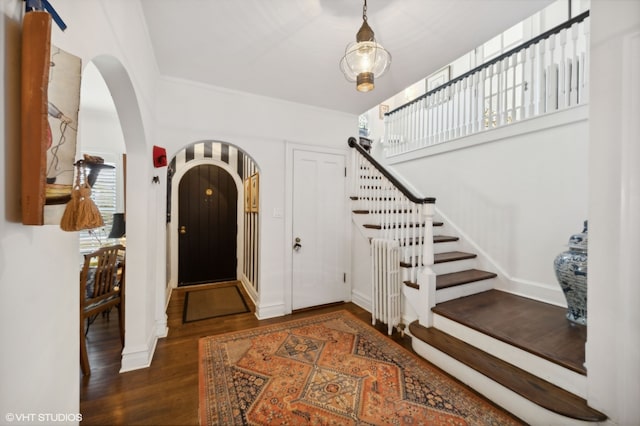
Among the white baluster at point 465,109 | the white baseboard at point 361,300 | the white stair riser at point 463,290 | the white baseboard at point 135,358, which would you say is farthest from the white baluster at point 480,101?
the white baseboard at point 135,358

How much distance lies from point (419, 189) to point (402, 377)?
3.10m

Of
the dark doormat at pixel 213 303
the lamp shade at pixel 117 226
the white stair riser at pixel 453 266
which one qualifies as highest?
the lamp shade at pixel 117 226

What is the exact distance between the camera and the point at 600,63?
1373 millimetres

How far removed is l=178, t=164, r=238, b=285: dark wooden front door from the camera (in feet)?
14.5

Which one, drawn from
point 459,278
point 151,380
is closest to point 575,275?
point 459,278

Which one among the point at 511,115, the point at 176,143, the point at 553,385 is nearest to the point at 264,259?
the point at 176,143

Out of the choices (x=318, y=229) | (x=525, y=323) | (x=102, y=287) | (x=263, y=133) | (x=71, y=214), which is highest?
(x=263, y=133)

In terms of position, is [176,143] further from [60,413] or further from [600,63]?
[600,63]

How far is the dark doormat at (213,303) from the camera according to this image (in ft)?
10.4

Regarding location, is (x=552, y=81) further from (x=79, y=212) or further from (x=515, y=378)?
(x=79, y=212)

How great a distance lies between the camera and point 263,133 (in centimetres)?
310

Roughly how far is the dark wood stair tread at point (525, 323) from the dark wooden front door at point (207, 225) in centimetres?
373

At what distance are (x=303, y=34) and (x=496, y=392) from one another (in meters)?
3.02

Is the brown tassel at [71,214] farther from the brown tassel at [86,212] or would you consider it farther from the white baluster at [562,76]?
the white baluster at [562,76]
